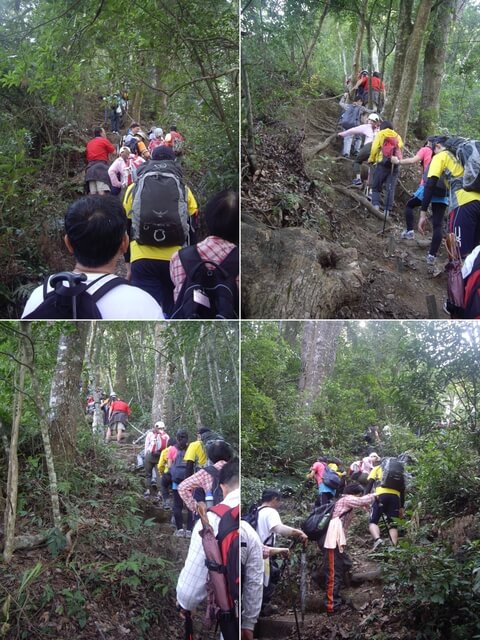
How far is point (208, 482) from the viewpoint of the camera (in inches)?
142

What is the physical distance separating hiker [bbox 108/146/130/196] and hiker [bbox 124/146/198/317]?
0.06m

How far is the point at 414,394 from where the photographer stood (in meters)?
3.66

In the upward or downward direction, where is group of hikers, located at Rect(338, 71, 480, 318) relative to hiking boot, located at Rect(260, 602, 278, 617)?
upward

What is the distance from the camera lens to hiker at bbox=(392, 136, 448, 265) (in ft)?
10.4

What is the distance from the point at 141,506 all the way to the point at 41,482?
556mm

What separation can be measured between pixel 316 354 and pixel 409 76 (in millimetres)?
1486

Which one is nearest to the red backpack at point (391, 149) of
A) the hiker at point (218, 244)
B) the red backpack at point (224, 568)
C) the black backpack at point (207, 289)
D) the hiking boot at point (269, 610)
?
the hiker at point (218, 244)

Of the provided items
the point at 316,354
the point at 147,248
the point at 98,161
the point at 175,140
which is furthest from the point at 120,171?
the point at 316,354

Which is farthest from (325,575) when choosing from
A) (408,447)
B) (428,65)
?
(428,65)

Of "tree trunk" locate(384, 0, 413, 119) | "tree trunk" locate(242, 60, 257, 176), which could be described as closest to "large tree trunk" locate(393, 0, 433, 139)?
"tree trunk" locate(384, 0, 413, 119)

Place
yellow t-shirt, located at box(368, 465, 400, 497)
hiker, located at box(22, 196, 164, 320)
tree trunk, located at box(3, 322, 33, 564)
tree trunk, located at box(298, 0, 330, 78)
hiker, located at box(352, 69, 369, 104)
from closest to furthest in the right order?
hiker, located at box(22, 196, 164, 320) → tree trunk, located at box(298, 0, 330, 78) → hiker, located at box(352, 69, 369, 104) → tree trunk, located at box(3, 322, 33, 564) → yellow t-shirt, located at box(368, 465, 400, 497)

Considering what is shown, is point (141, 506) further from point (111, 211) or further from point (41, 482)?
point (111, 211)

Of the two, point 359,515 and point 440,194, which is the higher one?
point 440,194

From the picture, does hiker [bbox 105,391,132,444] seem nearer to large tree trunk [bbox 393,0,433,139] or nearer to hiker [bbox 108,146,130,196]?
hiker [bbox 108,146,130,196]
